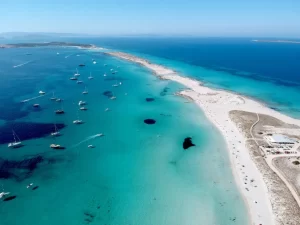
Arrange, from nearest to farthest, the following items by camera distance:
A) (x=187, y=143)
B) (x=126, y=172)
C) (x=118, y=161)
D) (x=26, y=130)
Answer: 1. (x=126, y=172)
2. (x=118, y=161)
3. (x=187, y=143)
4. (x=26, y=130)

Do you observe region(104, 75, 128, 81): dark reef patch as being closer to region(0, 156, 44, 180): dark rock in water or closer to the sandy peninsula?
the sandy peninsula

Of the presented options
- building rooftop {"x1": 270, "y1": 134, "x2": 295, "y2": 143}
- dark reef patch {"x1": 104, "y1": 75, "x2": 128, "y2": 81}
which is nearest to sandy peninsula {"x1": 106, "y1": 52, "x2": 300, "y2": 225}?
building rooftop {"x1": 270, "y1": 134, "x2": 295, "y2": 143}

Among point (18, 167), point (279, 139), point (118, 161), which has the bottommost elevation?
point (118, 161)

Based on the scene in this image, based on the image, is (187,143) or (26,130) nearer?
(187,143)

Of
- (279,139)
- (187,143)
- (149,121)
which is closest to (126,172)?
(187,143)

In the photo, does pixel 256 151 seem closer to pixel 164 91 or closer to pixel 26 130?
pixel 164 91

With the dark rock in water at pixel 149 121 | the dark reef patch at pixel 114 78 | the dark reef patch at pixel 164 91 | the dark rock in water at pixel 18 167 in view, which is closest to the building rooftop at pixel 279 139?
the dark rock in water at pixel 149 121
